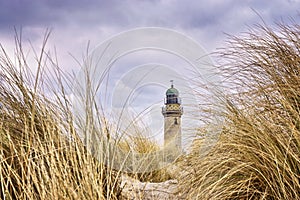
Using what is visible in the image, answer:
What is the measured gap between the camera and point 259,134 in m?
1.98

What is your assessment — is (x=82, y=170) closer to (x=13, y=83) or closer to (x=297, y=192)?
(x=13, y=83)

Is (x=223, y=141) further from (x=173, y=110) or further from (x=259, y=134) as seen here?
(x=173, y=110)

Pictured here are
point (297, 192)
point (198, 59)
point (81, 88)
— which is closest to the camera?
point (297, 192)

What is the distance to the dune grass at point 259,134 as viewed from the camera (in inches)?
75.1

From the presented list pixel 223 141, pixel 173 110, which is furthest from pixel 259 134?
pixel 173 110

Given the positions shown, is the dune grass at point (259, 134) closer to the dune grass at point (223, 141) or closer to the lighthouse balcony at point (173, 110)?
the dune grass at point (223, 141)

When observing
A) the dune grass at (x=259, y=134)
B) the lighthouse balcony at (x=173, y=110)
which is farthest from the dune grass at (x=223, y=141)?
the lighthouse balcony at (x=173, y=110)

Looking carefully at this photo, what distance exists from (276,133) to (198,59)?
97 centimetres

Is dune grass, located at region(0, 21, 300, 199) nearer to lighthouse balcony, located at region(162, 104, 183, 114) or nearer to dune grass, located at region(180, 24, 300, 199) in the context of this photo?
dune grass, located at region(180, 24, 300, 199)

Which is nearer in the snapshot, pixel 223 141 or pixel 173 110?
pixel 223 141

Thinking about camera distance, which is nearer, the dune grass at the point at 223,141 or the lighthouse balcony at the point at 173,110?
the dune grass at the point at 223,141

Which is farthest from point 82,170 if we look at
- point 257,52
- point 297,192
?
point 257,52

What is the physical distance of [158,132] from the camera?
3783 mm

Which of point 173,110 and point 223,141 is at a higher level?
point 173,110
